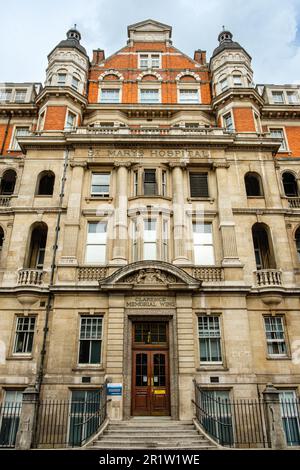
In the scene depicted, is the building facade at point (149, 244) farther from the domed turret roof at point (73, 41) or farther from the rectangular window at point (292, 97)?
the rectangular window at point (292, 97)

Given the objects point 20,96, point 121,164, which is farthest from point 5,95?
point 121,164

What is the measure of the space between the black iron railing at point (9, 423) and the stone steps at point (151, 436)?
4648 millimetres

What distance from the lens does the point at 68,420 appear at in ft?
52.1

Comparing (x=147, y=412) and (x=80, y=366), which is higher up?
(x=80, y=366)

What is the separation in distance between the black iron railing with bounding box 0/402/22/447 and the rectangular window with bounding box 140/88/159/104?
2287 cm

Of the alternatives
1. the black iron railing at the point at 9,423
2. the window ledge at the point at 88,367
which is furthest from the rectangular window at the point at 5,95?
the black iron railing at the point at 9,423

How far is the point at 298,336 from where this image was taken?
18.0 meters

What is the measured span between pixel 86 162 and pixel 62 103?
6498mm

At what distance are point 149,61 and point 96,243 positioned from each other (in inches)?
741

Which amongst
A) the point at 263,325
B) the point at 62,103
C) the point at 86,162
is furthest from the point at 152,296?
the point at 62,103

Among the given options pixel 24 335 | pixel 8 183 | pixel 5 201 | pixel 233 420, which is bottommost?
A: pixel 233 420

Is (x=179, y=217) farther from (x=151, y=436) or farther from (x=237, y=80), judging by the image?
(x=237, y=80)

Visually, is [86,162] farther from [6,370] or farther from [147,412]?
[147,412]
